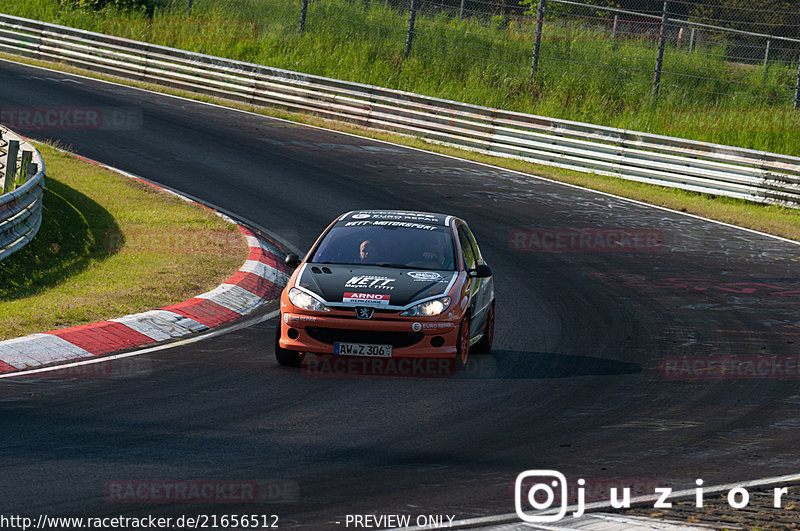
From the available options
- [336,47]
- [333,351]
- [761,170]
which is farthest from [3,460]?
→ [336,47]

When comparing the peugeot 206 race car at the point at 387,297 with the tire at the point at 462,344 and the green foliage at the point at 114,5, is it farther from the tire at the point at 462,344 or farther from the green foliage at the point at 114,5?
the green foliage at the point at 114,5

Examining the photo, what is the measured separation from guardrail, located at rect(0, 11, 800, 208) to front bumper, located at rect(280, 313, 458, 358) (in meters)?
14.3

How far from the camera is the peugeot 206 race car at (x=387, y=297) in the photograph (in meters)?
9.47

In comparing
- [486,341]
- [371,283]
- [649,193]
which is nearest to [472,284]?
[486,341]

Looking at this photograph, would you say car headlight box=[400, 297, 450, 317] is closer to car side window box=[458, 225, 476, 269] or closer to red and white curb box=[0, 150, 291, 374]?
car side window box=[458, 225, 476, 269]

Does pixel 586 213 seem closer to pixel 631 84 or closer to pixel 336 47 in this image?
pixel 631 84

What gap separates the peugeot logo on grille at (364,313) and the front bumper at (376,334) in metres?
0.04

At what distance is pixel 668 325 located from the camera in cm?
1252

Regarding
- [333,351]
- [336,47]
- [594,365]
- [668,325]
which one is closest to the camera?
[333,351]

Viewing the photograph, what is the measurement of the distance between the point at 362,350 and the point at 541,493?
3285 millimetres

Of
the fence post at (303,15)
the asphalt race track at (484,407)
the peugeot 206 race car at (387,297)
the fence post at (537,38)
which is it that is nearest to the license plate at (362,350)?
the peugeot 206 race car at (387,297)

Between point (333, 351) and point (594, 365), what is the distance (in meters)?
2.72

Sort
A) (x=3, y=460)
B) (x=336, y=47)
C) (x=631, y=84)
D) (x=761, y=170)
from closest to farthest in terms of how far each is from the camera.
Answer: (x=3, y=460) → (x=761, y=170) → (x=631, y=84) → (x=336, y=47)

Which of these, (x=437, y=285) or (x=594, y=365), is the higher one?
(x=437, y=285)
